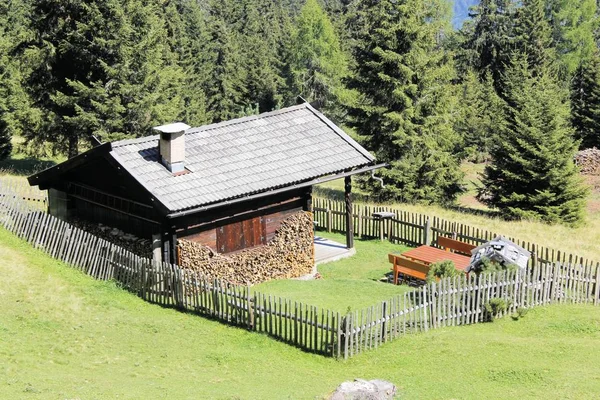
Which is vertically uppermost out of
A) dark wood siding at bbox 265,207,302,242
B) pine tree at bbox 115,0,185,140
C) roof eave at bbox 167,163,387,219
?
pine tree at bbox 115,0,185,140

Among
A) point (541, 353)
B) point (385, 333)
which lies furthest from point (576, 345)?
point (385, 333)

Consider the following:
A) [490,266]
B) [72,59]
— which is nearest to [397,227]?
[490,266]

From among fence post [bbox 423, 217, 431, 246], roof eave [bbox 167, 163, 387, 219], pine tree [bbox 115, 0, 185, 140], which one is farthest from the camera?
pine tree [bbox 115, 0, 185, 140]

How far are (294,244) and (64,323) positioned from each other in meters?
8.20

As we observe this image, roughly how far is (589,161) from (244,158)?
43638mm

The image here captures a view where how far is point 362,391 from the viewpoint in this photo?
12.1m

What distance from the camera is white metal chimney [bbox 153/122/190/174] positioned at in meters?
19.9

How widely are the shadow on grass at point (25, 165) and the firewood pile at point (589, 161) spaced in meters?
40.9

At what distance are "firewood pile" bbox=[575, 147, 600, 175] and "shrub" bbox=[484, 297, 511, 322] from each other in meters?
42.6

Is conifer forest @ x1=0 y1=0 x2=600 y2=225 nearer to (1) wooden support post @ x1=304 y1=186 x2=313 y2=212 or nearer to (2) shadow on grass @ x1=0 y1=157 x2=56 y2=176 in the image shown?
(2) shadow on grass @ x1=0 y1=157 x2=56 y2=176

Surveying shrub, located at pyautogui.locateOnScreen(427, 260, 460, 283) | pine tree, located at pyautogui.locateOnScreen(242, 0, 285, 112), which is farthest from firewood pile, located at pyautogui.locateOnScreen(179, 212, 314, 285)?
pine tree, located at pyautogui.locateOnScreen(242, 0, 285, 112)

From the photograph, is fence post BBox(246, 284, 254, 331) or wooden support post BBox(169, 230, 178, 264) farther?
wooden support post BBox(169, 230, 178, 264)

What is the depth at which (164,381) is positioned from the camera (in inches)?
527

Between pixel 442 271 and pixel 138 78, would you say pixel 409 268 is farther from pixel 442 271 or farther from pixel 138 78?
pixel 138 78
